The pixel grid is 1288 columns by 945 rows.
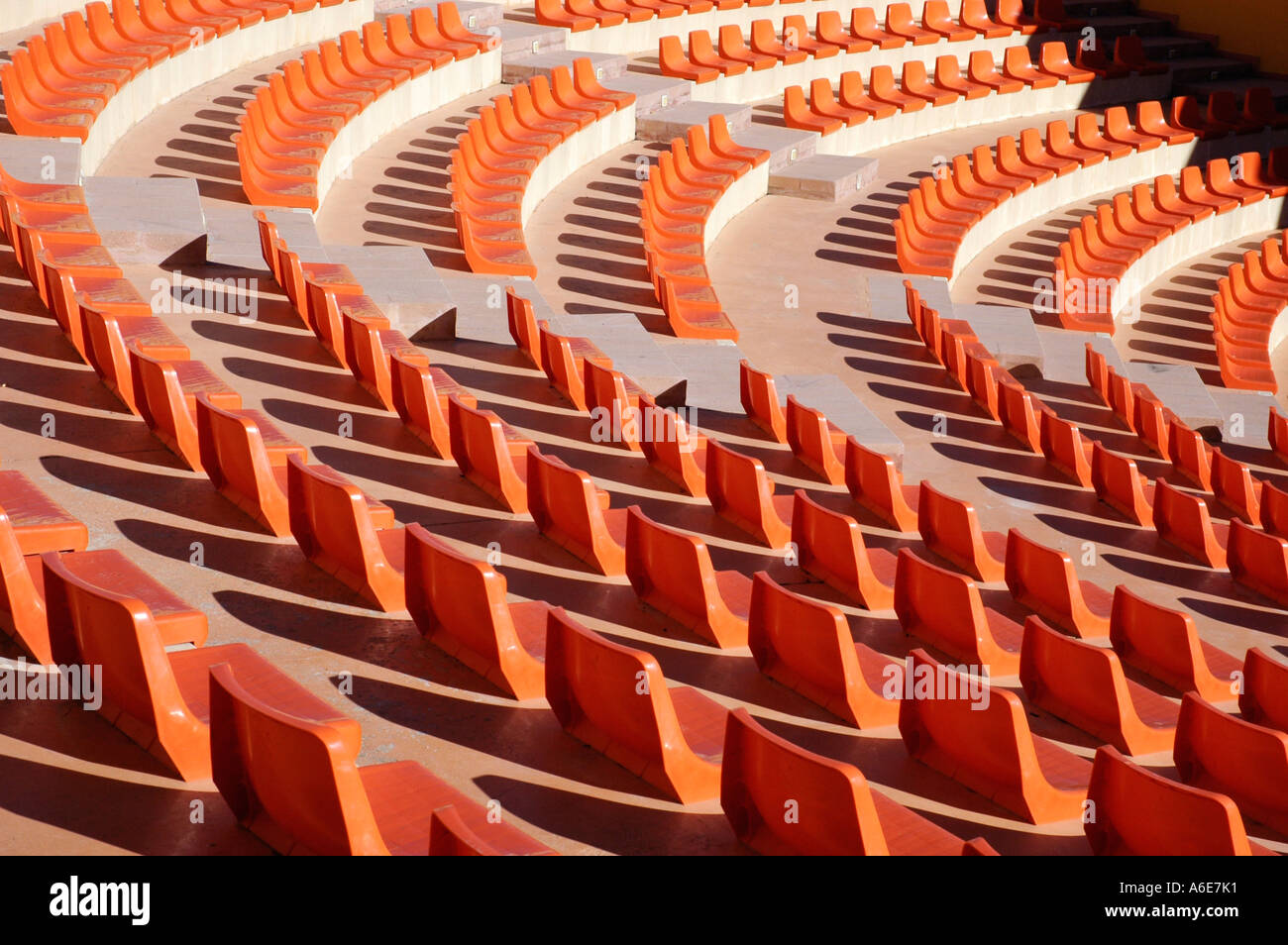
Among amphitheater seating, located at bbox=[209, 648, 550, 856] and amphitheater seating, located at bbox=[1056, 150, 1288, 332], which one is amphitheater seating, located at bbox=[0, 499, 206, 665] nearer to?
amphitheater seating, located at bbox=[209, 648, 550, 856]

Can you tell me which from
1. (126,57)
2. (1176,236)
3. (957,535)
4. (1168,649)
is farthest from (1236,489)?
(126,57)

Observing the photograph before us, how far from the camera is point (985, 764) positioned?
3219mm

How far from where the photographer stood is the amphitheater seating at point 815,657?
3.42m

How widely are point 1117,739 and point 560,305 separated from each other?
15.2ft

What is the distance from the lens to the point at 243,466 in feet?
12.7

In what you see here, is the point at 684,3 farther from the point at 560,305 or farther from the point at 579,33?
the point at 560,305

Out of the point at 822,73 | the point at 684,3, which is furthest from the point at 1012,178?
the point at 684,3

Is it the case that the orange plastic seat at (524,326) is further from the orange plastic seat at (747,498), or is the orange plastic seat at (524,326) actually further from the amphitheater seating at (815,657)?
the amphitheater seating at (815,657)

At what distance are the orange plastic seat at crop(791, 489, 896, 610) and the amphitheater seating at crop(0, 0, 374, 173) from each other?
4.26 m

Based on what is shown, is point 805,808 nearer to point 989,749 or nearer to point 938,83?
point 989,749

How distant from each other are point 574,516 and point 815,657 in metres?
0.92

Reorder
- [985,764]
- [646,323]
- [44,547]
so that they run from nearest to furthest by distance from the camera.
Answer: [985,764] < [44,547] < [646,323]

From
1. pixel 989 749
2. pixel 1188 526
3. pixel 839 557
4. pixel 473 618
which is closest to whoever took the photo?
pixel 989 749

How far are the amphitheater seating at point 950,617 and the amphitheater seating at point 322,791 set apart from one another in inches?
64.7
